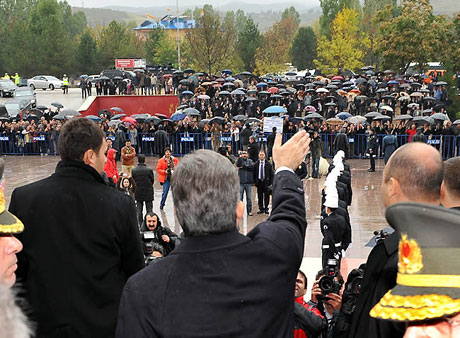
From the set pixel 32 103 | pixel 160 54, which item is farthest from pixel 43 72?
pixel 32 103

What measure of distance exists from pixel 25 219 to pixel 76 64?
6219 cm

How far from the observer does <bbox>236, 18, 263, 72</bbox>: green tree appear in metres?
59.8

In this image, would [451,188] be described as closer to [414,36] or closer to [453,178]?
[453,178]

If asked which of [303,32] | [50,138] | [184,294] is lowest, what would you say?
[50,138]

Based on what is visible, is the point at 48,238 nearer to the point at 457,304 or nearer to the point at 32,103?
the point at 457,304

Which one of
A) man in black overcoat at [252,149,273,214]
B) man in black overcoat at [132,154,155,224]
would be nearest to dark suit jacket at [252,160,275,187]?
man in black overcoat at [252,149,273,214]

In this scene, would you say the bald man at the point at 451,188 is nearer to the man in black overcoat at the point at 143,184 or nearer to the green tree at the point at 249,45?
the man in black overcoat at the point at 143,184

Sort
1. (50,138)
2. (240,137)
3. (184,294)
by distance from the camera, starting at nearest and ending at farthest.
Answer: (184,294) < (240,137) < (50,138)

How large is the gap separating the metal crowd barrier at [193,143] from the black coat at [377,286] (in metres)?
17.7

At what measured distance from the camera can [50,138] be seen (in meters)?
25.4

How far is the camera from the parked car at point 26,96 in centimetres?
4034

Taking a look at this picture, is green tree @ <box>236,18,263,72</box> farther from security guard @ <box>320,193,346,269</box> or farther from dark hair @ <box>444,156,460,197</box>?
dark hair @ <box>444,156,460,197</box>

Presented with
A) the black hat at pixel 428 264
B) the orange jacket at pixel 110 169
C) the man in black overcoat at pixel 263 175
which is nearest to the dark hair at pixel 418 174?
the black hat at pixel 428 264

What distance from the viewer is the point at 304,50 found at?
67.9 meters
